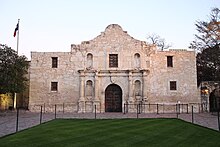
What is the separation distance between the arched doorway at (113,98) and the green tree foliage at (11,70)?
8.10m

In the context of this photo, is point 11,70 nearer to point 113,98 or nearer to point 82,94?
point 82,94

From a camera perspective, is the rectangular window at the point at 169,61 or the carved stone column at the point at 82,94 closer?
the carved stone column at the point at 82,94

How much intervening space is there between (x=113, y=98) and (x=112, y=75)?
7.54ft

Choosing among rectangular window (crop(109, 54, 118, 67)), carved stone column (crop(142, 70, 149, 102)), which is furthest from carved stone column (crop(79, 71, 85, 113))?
carved stone column (crop(142, 70, 149, 102))

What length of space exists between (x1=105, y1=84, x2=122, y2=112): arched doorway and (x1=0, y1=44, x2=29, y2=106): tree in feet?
26.6

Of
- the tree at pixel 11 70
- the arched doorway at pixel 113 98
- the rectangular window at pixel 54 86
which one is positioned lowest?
the arched doorway at pixel 113 98

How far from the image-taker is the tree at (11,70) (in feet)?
66.8

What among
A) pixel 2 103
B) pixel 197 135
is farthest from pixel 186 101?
pixel 2 103

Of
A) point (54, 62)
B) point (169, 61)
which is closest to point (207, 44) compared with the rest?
point (169, 61)

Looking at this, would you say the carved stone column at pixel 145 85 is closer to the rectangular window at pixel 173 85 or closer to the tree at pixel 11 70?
the rectangular window at pixel 173 85

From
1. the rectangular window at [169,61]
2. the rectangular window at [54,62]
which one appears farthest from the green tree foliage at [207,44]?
the rectangular window at [54,62]

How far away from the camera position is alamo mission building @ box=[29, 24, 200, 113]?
2464cm

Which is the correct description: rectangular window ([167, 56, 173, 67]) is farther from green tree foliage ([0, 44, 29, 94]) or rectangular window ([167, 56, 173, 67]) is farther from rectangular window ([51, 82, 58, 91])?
green tree foliage ([0, 44, 29, 94])

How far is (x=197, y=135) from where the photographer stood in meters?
9.84
